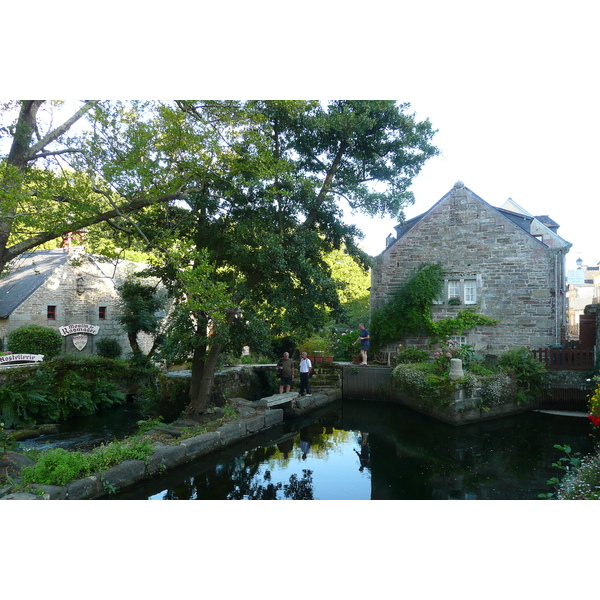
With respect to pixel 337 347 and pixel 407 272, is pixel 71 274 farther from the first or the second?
pixel 407 272

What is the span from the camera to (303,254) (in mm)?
9289

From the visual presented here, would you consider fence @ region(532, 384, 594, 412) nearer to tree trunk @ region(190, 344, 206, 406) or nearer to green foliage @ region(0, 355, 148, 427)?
tree trunk @ region(190, 344, 206, 406)

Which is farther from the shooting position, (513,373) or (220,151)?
(513,373)

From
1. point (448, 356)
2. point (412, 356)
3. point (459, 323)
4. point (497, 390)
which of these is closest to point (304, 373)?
point (412, 356)

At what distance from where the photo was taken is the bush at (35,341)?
13531mm

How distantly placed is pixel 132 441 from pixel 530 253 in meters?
12.5

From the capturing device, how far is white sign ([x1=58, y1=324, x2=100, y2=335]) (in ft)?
49.5

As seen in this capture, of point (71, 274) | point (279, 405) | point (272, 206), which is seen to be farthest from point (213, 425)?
point (71, 274)

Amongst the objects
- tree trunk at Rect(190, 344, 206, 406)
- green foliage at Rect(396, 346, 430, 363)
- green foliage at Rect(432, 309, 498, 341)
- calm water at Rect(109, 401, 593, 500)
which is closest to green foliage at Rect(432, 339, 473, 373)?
calm water at Rect(109, 401, 593, 500)

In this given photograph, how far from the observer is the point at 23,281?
14992 mm

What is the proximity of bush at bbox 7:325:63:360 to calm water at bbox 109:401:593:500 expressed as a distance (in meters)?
8.59

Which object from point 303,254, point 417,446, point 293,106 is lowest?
point 417,446

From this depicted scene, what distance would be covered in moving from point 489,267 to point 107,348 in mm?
13990

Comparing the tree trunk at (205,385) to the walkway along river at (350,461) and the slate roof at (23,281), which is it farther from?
the slate roof at (23,281)
